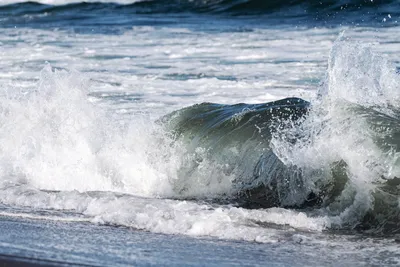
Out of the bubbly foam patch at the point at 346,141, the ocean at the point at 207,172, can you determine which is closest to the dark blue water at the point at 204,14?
the ocean at the point at 207,172

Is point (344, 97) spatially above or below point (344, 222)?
above

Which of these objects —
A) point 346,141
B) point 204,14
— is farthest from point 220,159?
point 204,14

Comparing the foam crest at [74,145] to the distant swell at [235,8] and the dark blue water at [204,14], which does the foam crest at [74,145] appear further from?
the distant swell at [235,8]

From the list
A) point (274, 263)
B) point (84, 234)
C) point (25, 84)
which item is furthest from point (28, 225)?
point (25, 84)

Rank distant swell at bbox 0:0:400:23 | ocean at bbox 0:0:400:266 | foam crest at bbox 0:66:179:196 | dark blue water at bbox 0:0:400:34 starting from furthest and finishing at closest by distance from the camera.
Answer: distant swell at bbox 0:0:400:23 < dark blue water at bbox 0:0:400:34 < foam crest at bbox 0:66:179:196 < ocean at bbox 0:0:400:266

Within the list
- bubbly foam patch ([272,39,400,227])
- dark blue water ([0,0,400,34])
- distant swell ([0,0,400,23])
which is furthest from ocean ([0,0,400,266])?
distant swell ([0,0,400,23])

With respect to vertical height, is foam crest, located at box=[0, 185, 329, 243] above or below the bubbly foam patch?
below

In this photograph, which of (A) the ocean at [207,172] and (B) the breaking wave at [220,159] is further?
(B) the breaking wave at [220,159]

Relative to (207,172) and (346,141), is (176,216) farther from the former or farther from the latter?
(207,172)

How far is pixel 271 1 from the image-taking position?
2353 centimetres

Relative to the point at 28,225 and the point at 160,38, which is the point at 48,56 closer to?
the point at 160,38

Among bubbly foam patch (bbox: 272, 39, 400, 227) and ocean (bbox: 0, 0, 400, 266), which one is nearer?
ocean (bbox: 0, 0, 400, 266)

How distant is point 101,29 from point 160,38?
3305 millimetres

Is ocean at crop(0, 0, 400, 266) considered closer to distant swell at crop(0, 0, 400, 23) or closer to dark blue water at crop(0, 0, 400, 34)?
dark blue water at crop(0, 0, 400, 34)
